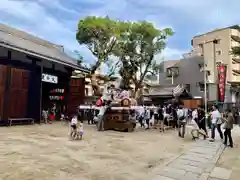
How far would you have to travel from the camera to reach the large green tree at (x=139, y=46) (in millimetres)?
37500

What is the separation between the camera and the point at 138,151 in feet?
35.8

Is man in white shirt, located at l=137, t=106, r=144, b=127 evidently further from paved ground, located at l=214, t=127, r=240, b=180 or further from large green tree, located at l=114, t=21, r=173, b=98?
large green tree, located at l=114, t=21, r=173, b=98

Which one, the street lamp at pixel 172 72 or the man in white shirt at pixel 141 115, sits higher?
the street lamp at pixel 172 72

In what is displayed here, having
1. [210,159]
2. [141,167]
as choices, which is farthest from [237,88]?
[141,167]

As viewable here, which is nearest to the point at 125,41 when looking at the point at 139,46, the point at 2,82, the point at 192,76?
the point at 139,46

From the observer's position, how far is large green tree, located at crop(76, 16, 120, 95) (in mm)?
32875

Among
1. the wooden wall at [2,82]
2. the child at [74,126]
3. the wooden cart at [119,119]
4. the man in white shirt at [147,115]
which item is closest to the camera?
the child at [74,126]

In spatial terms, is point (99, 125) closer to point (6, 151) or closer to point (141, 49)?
point (6, 151)

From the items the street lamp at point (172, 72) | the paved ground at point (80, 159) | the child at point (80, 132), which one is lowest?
the paved ground at point (80, 159)

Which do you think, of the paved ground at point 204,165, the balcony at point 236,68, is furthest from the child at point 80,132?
the balcony at point 236,68

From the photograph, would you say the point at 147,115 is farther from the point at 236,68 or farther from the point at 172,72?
the point at 236,68

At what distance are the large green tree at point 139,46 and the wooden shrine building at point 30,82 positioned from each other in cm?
1509

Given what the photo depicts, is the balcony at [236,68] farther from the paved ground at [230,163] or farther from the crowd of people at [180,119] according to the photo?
the paved ground at [230,163]

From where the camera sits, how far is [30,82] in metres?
18.3
